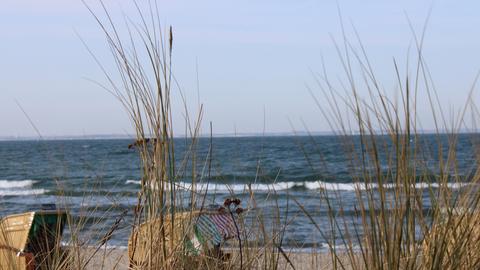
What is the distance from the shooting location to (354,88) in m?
2.30

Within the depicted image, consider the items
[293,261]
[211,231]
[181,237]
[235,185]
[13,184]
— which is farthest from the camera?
[13,184]

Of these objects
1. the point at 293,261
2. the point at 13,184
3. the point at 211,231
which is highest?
the point at 211,231

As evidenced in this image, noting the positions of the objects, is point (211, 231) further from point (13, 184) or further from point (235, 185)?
point (13, 184)

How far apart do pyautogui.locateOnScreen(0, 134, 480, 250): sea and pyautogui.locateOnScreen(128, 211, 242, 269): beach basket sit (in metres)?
Answer: 0.08

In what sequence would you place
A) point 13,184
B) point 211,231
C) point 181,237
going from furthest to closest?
1. point 13,184
2. point 211,231
3. point 181,237

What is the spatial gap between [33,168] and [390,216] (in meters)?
32.0

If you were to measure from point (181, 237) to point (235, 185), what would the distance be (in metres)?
5.83

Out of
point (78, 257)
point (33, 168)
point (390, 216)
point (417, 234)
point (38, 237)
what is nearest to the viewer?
point (390, 216)

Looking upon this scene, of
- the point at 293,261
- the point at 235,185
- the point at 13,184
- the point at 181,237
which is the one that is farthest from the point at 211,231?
the point at 13,184

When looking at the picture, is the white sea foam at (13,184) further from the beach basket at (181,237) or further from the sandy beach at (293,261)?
the beach basket at (181,237)

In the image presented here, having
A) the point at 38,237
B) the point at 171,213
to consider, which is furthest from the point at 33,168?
the point at 171,213

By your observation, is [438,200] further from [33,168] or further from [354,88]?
[33,168]

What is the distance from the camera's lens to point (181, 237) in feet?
8.59

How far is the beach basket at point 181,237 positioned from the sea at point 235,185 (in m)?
0.08
